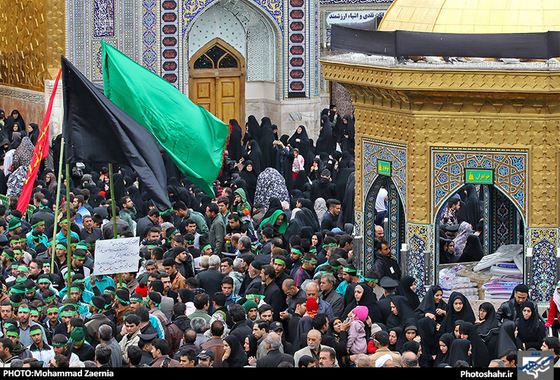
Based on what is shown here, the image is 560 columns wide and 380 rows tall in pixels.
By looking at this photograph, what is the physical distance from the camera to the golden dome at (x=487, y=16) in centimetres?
1091

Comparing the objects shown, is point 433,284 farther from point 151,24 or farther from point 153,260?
point 151,24

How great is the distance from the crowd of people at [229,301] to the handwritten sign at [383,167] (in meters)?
0.71

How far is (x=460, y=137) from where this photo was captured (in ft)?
35.9

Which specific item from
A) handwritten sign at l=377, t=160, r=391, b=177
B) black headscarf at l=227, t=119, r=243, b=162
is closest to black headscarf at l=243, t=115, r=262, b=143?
black headscarf at l=227, t=119, r=243, b=162

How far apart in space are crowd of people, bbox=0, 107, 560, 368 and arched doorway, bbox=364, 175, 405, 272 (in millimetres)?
145

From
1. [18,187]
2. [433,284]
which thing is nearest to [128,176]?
[18,187]

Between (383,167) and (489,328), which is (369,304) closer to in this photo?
(489,328)

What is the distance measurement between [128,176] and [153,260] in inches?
215

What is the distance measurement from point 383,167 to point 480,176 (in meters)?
0.98

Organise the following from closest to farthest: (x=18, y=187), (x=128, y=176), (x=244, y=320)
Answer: (x=244, y=320)
(x=18, y=187)
(x=128, y=176)

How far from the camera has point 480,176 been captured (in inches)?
429

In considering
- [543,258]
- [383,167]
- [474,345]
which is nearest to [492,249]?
[543,258]

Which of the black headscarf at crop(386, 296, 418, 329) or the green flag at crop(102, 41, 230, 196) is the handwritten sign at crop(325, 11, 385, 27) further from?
the black headscarf at crop(386, 296, 418, 329)

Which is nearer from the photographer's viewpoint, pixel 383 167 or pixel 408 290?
pixel 408 290
